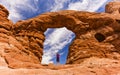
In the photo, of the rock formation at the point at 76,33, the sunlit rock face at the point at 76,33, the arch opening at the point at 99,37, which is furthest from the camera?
the arch opening at the point at 99,37

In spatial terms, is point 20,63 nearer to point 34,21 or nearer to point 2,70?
point 2,70

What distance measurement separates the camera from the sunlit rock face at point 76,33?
4531cm

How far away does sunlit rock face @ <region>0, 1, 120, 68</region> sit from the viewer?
149ft

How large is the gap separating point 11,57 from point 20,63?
280 cm

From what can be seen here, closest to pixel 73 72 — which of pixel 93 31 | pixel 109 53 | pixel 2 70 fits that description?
pixel 2 70

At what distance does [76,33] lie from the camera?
5131cm

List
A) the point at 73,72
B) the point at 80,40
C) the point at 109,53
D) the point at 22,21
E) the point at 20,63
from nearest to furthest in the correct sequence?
the point at 73,72
the point at 20,63
the point at 109,53
the point at 80,40
the point at 22,21

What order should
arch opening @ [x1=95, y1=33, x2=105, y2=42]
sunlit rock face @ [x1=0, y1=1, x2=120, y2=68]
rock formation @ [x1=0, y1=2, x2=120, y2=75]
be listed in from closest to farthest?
rock formation @ [x1=0, y1=2, x2=120, y2=75], sunlit rock face @ [x1=0, y1=1, x2=120, y2=68], arch opening @ [x1=95, y1=33, x2=105, y2=42]

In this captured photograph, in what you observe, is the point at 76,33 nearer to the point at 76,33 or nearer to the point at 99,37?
the point at 76,33

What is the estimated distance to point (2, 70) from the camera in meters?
32.1

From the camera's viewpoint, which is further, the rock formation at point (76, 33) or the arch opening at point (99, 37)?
the arch opening at point (99, 37)

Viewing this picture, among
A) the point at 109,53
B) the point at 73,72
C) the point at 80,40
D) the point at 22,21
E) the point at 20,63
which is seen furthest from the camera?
the point at 22,21

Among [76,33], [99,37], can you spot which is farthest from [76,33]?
[99,37]

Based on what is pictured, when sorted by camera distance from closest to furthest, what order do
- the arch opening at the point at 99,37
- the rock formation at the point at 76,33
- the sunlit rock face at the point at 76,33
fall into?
the rock formation at the point at 76,33, the sunlit rock face at the point at 76,33, the arch opening at the point at 99,37
